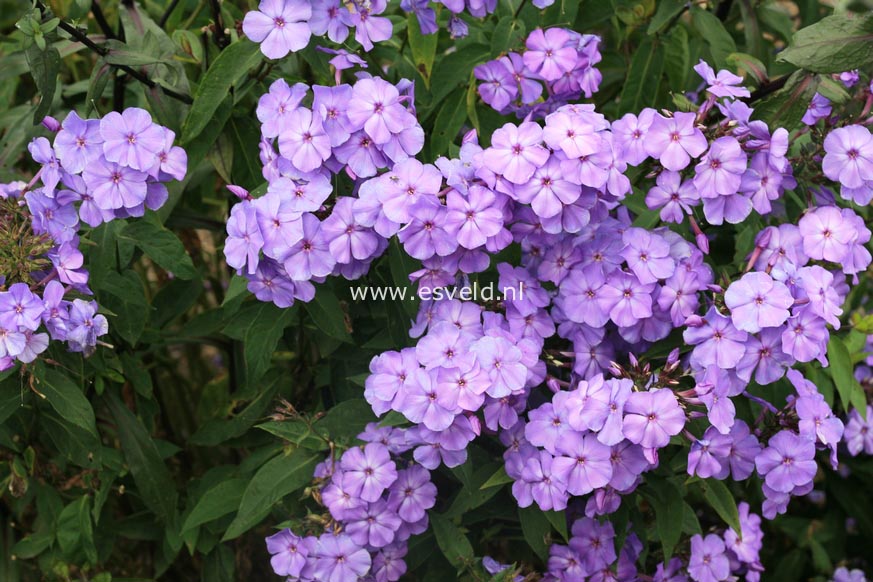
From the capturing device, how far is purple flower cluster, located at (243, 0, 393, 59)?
1.69m

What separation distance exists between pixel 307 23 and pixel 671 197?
688mm

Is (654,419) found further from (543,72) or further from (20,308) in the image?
(20,308)

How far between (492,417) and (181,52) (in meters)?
0.97

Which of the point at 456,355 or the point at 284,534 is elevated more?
the point at 456,355

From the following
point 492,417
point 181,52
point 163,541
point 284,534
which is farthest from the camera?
point 163,541

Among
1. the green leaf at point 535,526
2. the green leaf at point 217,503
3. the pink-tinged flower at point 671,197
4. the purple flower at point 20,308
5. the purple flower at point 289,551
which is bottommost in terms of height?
the green leaf at point 217,503

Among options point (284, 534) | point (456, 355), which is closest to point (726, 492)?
point (456, 355)

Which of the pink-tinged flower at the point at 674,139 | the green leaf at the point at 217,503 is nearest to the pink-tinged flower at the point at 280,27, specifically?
the pink-tinged flower at the point at 674,139

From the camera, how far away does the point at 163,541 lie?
2229mm

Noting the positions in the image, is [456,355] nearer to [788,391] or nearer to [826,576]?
[788,391]

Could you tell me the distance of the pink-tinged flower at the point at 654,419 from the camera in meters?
1.54

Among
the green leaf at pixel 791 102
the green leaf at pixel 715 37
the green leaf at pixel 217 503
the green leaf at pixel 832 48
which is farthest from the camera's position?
the green leaf at pixel 715 37

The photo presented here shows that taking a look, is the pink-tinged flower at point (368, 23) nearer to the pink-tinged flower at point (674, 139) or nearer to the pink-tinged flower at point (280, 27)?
the pink-tinged flower at point (280, 27)

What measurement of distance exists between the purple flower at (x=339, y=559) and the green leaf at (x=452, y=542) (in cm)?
14
